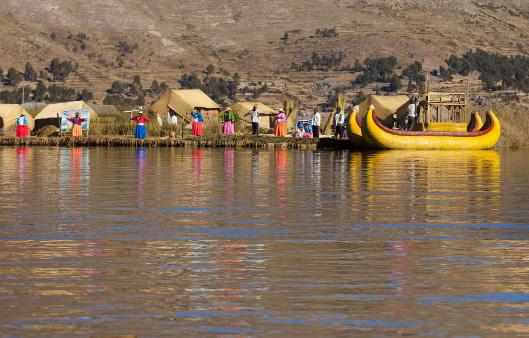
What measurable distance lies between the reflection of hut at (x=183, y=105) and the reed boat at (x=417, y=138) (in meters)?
18.9

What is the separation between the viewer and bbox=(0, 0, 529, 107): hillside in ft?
360

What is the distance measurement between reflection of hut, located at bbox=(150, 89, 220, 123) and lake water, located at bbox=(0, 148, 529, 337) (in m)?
38.4

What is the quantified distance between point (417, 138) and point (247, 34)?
247ft

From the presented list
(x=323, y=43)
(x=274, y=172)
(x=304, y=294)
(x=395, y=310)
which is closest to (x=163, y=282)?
(x=304, y=294)

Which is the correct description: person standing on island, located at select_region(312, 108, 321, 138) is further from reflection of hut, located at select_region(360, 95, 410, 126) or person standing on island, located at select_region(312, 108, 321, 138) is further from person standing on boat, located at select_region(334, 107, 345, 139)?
reflection of hut, located at select_region(360, 95, 410, 126)

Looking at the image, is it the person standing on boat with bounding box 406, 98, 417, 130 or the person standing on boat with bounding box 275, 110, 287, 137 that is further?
the person standing on boat with bounding box 275, 110, 287, 137

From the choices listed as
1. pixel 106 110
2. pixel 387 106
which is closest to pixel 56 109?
pixel 106 110

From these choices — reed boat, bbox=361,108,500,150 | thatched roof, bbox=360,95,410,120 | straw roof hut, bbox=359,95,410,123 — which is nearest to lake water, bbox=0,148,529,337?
reed boat, bbox=361,108,500,150

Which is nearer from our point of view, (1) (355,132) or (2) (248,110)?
(1) (355,132)

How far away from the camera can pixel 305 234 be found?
53.1 feet

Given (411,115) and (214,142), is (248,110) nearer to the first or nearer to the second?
(411,115)

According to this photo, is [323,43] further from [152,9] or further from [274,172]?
[274,172]

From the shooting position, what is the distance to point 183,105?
66.3 meters

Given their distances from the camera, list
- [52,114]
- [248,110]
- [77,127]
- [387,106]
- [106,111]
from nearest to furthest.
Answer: [77,127] → [52,114] → [387,106] → [248,110] → [106,111]
